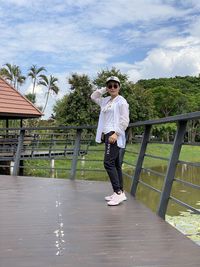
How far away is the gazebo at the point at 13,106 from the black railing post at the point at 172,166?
43.1ft

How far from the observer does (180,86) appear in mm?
56844

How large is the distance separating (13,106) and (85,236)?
14.8 meters

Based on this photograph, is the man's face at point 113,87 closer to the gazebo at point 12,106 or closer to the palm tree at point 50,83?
the gazebo at point 12,106

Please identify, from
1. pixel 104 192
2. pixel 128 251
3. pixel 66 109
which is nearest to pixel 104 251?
pixel 128 251

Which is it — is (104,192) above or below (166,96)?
below

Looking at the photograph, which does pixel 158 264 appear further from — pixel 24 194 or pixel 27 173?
pixel 27 173

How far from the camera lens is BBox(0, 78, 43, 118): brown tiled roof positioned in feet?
54.7

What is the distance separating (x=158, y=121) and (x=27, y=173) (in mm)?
15855

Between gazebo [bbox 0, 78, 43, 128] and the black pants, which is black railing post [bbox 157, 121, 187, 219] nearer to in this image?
the black pants

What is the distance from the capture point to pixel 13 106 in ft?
56.7

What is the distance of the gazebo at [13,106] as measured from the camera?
16.7 metres

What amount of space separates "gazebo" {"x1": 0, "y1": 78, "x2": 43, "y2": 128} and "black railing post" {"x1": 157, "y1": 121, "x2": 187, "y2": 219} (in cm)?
1315

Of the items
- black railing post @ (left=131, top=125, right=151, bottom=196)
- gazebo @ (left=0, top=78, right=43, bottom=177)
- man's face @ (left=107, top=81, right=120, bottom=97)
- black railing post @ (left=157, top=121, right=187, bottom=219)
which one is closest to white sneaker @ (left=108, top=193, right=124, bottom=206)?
black railing post @ (left=131, top=125, right=151, bottom=196)

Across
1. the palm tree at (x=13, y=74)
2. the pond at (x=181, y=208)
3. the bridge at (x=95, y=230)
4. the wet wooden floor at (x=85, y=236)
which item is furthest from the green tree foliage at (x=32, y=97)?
the wet wooden floor at (x=85, y=236)
